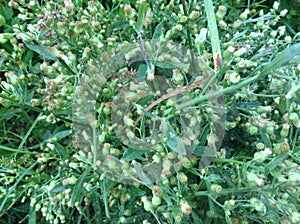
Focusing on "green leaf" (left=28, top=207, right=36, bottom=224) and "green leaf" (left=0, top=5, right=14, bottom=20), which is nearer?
"green leaf" (left=28, top=207, right=36, bottom=224)

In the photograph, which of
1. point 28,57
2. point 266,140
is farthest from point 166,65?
point 28,57

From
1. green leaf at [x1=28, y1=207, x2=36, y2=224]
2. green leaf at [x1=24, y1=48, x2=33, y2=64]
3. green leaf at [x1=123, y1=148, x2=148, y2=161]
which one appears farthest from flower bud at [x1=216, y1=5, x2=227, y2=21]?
green leaf at [x1=28, y1=207, x2=36, y2=224]

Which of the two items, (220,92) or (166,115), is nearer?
(220,92)

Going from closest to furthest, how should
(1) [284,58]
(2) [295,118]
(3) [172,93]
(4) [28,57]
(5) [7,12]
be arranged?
(1) [284,58]
(2) [295,118]
(3) [172,93]
(4) [28,57]
(5) [7,12]

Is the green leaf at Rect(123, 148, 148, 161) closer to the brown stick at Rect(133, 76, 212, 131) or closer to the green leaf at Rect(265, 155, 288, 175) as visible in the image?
the brown stick at Rect(133, 76, 212, 131)

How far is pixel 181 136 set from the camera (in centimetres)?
121

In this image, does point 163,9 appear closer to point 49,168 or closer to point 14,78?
point 14,78

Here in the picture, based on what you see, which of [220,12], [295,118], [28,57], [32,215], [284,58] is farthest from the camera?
[28,57]

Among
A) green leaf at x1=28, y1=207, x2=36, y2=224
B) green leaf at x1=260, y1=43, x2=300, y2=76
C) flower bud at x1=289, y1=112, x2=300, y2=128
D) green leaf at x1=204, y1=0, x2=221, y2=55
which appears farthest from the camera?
green leaf at x1=28, y1=207, x2=36, y2=224

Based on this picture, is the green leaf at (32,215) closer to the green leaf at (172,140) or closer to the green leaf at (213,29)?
the green leaf at (172,140)

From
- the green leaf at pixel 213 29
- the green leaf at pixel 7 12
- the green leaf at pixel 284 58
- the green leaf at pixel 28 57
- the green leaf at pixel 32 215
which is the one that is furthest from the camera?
the green leaf at pixel 7 12

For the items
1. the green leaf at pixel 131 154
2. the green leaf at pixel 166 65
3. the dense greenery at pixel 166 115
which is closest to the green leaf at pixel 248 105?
the dense greenery at pixel 166 115

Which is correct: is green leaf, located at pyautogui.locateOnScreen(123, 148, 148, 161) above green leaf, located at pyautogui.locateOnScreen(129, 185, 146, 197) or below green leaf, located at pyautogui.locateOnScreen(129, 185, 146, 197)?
above

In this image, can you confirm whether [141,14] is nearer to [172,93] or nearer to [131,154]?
[172,93]
